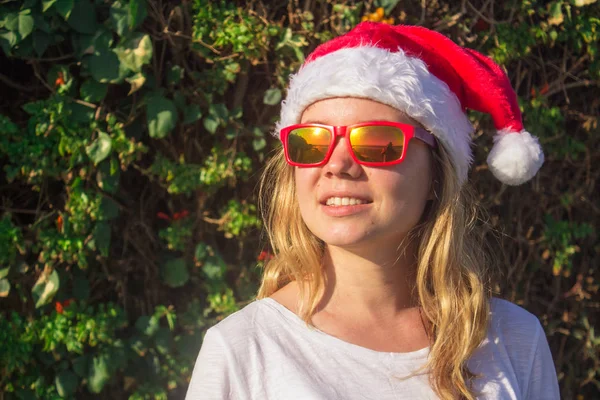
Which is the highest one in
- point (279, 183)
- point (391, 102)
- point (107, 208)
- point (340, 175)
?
point (391, 102)

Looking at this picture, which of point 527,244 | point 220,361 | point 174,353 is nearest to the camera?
point 220,361

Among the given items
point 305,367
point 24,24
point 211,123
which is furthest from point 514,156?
point 24,24

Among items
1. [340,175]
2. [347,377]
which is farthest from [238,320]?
[340,175]

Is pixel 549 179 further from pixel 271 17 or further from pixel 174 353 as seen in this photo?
pixel 174 353

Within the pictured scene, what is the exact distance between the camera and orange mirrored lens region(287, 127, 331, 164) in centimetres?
176

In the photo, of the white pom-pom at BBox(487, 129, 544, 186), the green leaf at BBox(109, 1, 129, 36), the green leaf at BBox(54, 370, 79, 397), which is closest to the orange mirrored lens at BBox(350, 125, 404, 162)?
the white pom-pom at BBox(487, 129, 544, 186)

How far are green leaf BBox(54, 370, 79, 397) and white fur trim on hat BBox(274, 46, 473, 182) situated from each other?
4.22ft

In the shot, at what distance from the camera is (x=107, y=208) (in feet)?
8.27

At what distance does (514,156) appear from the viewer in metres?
1.98

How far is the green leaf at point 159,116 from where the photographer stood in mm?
2525

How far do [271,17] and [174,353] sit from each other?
134 cm

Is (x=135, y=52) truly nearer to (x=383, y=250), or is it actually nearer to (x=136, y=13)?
(x=136, y=13)

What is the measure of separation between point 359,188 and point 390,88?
26cm

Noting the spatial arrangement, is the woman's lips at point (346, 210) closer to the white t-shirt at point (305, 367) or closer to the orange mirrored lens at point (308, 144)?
the orange mirrored lens at point (308, 144)
